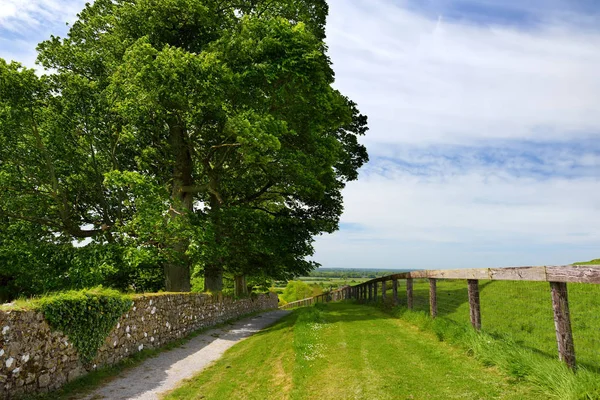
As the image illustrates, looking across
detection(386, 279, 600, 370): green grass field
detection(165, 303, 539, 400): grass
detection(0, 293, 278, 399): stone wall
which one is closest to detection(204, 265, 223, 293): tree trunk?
detection(0, 293, 278, 399): stone wall

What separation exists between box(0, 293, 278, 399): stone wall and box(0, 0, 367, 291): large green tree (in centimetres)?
353

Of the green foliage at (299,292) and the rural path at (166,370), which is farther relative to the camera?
the green foliage at (299,292)

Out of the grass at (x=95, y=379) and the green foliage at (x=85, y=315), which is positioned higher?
the green foliage at (x=85, y=315)

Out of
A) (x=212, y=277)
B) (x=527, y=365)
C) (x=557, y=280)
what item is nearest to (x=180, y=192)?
(x=212, y=277)

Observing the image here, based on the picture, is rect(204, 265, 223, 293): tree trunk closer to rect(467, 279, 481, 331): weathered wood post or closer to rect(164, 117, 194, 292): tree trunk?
rect(164, 117, 194, 292): tree trunk

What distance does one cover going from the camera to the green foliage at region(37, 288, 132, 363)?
8945mm

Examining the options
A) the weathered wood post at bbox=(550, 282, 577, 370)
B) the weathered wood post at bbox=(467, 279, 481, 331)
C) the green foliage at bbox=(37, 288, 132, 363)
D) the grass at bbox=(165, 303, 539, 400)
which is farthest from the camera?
the weathered wood post at bbox=(467, 279, 481, 331)

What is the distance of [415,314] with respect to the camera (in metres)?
13.6

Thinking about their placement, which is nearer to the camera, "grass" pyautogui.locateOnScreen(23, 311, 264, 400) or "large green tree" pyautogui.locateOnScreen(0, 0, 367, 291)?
"grass" pyautogui.locateOnScreen(23, 311, 264, 400)

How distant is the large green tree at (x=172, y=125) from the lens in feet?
59.8

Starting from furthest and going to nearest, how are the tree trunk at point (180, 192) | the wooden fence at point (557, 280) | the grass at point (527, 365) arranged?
the tree trunk at point (180, 192)
the wooden fence at point (557, 280)
the grass at point (527, 365)

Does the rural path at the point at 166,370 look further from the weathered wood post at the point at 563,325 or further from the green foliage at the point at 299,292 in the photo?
the green foliage at the point at 299,292

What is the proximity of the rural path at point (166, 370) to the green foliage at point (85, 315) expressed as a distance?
119 centimetres

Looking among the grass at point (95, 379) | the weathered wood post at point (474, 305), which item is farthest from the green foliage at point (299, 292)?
the weathered wood post at point (474, 305)
